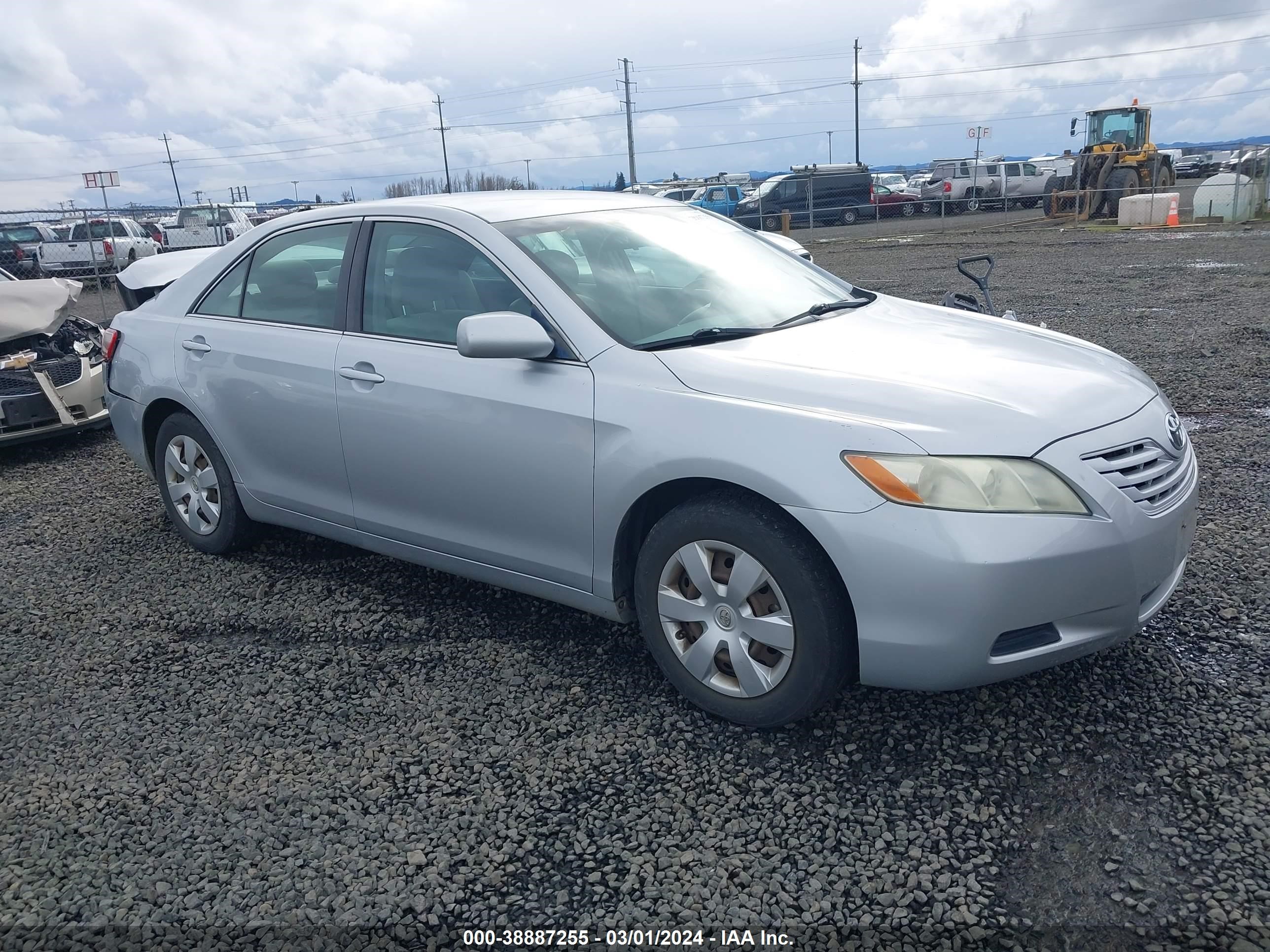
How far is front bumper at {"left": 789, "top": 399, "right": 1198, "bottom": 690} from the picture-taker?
2.63m

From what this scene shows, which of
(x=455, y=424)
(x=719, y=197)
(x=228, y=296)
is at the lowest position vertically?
(x=455, y=424)

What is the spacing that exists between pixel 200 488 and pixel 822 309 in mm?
2962

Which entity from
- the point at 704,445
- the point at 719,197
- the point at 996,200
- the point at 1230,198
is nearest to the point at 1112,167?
the point at 1230,198

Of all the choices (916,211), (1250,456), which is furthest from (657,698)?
(916,211)

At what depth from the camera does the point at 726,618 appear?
302 centimetres

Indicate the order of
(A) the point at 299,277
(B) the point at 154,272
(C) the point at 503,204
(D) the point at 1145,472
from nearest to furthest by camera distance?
(D) the point at 1145,472 → (C) the point at 503,204 → (A) the point at 299,277 → (B) the point at 154,272

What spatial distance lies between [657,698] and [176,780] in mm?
1486

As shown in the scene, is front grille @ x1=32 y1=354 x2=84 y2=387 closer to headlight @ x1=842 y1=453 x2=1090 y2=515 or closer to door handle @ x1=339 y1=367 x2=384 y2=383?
door handle @ x1=339 y1=367 x2=384 y2=383

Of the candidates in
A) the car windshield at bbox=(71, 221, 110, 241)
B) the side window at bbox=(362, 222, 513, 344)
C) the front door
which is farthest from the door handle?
the car windshield at bbox=(71, 221, 110, 241)

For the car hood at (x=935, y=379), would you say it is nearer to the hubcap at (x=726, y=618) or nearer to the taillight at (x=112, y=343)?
the hubcap at (x=726, y=618)

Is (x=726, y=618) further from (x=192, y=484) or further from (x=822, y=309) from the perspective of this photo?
(x=192, y=484)

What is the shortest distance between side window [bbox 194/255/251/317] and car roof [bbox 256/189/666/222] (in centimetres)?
33

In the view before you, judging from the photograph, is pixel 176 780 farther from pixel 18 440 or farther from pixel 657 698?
pixel 18 440

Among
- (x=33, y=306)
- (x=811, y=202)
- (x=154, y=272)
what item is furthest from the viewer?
(x=811, y=202)
